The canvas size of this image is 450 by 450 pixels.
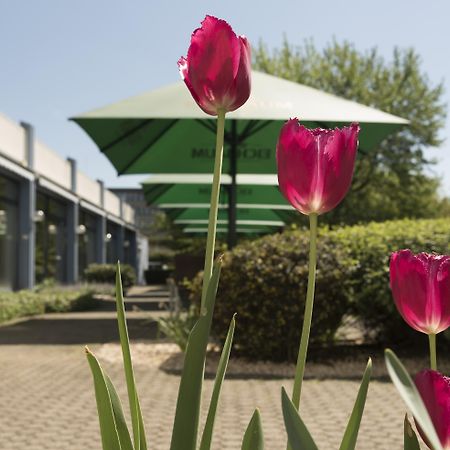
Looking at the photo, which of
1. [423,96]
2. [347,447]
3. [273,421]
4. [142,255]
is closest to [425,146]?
[423,96]

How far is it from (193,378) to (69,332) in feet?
35.9

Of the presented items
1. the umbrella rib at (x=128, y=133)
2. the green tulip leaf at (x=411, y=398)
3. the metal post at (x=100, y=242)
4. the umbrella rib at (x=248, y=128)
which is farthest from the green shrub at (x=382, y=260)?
the metal post at (x=100, y=242)

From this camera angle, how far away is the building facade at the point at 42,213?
20.4m

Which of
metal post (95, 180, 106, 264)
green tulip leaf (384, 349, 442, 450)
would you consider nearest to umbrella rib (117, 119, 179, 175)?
green tulip leaf (384, 349, 442, 450)

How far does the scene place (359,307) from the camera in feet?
24.8

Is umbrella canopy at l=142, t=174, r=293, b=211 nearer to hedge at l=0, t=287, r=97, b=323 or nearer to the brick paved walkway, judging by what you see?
hedge at l=0, t=287, r=97, b=323

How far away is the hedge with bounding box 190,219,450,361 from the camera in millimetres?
7297

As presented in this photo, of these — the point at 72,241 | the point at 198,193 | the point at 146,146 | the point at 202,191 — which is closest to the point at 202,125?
the point at 146,146

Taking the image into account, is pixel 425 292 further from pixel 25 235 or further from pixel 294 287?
pixel 25 235

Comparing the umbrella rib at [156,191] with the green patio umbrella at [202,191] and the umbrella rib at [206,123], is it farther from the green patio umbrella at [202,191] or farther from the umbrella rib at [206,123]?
the umbrella rib at [206,123]

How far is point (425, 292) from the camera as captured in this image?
1.21 metres

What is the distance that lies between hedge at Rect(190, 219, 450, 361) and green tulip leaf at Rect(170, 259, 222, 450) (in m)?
5.98

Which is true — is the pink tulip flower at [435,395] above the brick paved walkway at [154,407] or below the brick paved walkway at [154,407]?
above

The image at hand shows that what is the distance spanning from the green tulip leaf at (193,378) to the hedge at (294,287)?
598 cm
